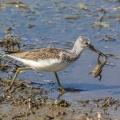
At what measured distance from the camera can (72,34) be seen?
1130 cm

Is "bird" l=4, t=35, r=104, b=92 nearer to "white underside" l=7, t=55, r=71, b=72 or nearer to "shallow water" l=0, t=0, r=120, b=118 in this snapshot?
"white underside" l=7, t=55, r=71, b=72

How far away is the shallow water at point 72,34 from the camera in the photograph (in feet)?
29.4

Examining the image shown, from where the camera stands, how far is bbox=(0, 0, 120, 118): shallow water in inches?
352

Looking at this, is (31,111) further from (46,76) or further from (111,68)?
(111,68)

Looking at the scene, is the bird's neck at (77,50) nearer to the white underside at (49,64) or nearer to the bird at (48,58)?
the bird at (48,58)

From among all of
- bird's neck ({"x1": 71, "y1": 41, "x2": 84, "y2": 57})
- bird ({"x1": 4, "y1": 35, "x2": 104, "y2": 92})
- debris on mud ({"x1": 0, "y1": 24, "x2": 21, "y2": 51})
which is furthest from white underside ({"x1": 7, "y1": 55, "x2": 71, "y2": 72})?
debris on mud ({"x1": 0, "y1": 24, "x2": 21, "y2": 51})

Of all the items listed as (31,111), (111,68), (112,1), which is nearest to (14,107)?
(31,111)

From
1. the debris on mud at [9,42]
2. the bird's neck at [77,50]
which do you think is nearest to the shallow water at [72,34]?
the debris on mud at [9,42]

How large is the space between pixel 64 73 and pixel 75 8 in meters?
3.67

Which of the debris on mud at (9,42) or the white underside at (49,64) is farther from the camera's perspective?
the debris on mud at (9,42)

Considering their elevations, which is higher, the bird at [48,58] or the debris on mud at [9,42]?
the debris on mud at [9,42]

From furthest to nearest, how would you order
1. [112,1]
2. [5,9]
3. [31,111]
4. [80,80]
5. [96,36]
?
[112,1]
[5,9]
[96,36]
[80,80]
[31,111]

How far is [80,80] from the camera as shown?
9164 mm

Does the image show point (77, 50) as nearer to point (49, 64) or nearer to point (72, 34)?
point (49, 64)
